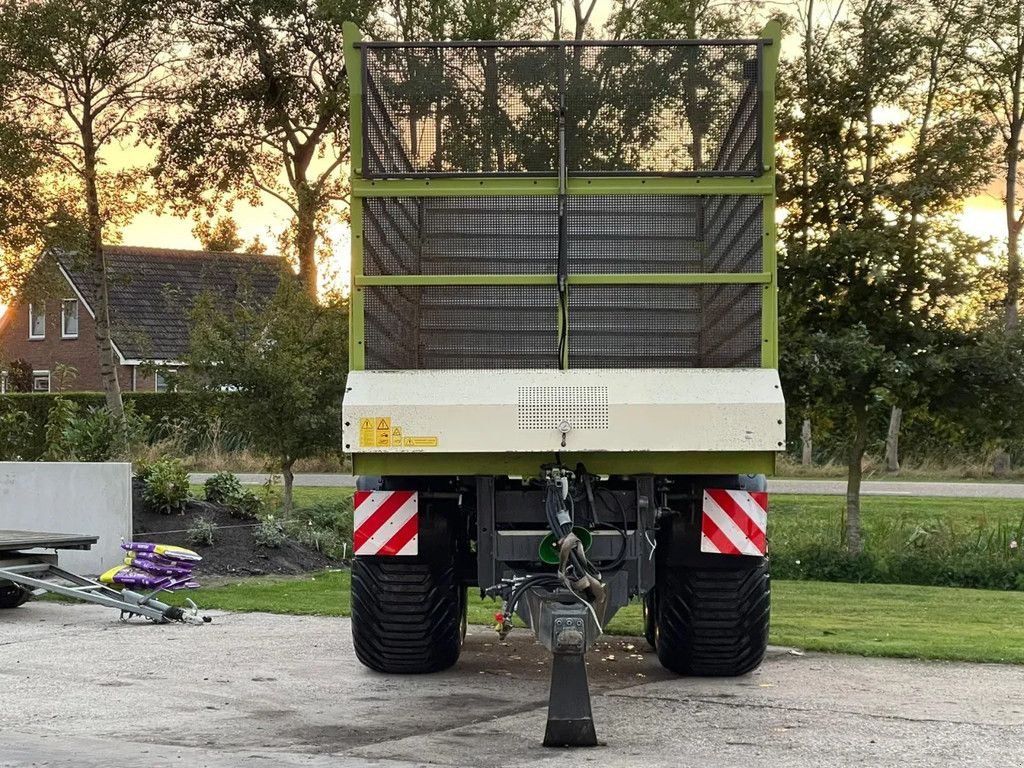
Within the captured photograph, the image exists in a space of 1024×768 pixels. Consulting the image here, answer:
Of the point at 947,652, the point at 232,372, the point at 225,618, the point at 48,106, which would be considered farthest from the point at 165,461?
the point at 947,652

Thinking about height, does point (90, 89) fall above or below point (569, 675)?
above

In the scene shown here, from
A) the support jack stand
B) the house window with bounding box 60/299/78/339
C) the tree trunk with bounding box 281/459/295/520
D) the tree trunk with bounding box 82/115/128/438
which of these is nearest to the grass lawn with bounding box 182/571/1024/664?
the tree trunk with bounding box 281/459/295/520

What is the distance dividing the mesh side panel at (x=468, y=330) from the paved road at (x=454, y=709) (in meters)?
1.90

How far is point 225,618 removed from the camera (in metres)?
13.4

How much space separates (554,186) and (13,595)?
21.6 feet

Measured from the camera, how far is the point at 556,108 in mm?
9836

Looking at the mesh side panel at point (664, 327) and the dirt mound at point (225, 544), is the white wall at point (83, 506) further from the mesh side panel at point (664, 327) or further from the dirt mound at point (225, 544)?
the mesh side panel at point (664, 327)

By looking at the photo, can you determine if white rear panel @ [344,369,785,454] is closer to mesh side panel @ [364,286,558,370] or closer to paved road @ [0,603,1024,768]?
mesh side panel @ [364,286,558,370]

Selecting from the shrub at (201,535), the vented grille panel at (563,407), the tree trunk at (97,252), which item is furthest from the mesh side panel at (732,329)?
the tree trunk at (97,252)

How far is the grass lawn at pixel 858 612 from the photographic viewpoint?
11763mm

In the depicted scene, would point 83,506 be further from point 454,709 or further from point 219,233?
point 219,233

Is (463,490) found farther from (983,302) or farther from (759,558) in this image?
(983,302)

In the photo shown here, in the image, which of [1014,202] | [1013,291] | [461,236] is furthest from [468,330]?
[1014,202]

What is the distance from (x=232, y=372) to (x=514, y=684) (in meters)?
10.3
